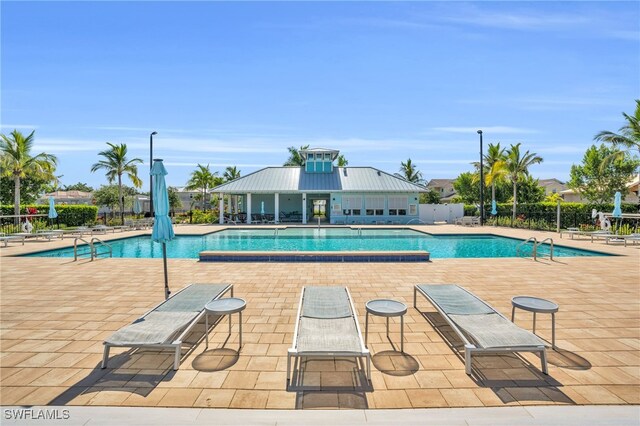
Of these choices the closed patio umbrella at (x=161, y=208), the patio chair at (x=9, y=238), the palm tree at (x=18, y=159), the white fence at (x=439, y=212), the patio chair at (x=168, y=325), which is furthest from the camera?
the white fence at (x=439, y=212)

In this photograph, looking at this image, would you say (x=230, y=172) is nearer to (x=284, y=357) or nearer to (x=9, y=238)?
(x=9, y=238)

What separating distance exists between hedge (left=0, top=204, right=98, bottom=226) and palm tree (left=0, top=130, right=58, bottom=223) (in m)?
1.40

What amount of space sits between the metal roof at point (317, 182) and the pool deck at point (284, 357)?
1885cm

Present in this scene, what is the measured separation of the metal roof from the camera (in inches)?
1022

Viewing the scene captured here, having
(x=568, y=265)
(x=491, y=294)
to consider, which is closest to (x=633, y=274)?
(x=568, y=265)

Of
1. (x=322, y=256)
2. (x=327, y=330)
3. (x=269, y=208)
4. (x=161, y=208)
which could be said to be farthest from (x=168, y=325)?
(x=269, y=208)

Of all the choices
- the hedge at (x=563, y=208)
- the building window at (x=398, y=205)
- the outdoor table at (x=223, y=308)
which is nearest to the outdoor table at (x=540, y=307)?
the outdoor table at (x=223, y=308)

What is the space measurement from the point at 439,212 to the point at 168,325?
89.1 ft

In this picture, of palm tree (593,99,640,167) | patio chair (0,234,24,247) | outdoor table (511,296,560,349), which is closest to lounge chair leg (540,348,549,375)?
outdoor table (511,296,560,349)

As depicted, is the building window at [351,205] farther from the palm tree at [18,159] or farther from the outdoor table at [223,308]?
the outdoor table at [223,308]

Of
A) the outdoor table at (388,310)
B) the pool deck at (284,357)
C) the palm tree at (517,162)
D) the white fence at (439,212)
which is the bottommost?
the pool deck at (284,357)

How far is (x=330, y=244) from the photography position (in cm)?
1555

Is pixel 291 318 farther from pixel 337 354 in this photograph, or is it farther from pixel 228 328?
pixel 337 354

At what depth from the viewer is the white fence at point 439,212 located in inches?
1097
